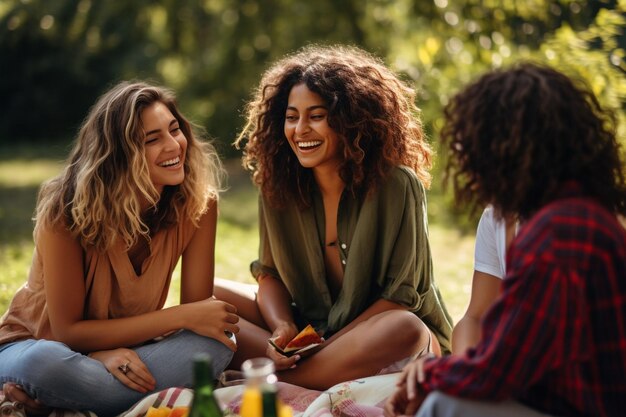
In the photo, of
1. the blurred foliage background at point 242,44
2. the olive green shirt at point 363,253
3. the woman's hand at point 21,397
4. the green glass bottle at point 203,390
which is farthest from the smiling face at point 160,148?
the blurred foliage background at point 242,44

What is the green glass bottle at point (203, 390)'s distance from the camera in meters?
1.96

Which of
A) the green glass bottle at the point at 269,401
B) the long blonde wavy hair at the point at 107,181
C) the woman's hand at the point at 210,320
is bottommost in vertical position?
the woman's hand at the point at 210,320

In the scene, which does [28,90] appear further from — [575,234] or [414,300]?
[575,234]

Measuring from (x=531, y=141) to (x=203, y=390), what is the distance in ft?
3.52

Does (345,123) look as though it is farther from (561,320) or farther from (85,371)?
(561,320)

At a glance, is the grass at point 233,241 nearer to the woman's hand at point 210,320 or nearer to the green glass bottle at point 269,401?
the woman's hand at point 210,320

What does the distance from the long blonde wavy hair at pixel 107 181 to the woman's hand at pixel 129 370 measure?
462mm

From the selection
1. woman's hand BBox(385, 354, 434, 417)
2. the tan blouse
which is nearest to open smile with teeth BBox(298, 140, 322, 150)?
the tan blouse

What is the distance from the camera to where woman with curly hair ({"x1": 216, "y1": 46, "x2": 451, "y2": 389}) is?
341 cm

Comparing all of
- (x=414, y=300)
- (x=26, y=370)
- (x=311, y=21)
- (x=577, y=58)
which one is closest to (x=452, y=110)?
(x=414, y=300)

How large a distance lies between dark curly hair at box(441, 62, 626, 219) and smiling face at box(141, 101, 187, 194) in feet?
5.19

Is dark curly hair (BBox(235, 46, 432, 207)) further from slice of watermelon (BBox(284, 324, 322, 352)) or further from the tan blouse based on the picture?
slice of watermelon (BBox(284, 324, 322, 352))

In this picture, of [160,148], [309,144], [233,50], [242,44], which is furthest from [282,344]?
[233,50]

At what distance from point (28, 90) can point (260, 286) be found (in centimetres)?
1427
